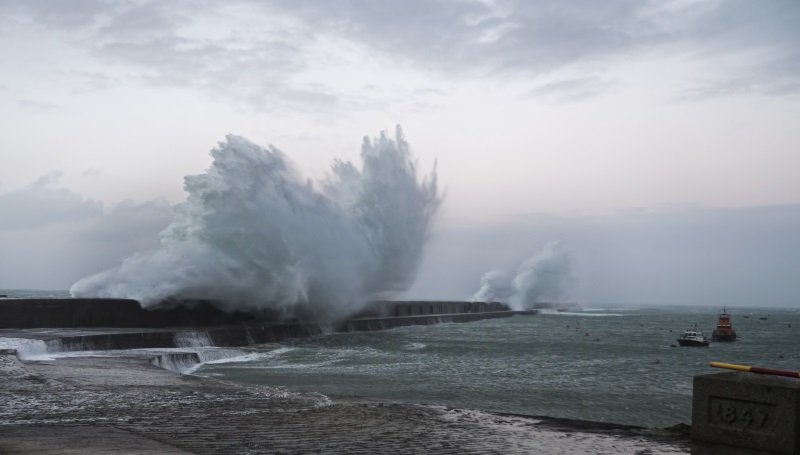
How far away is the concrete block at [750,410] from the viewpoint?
6.27 meters

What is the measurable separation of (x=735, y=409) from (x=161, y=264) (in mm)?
26073

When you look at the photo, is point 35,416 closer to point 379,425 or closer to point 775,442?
point 379,425

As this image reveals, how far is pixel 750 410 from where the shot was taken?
21.4 feet

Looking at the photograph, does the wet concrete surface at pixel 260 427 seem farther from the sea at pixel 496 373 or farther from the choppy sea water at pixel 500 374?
the choppy sea water at pixel 500 374

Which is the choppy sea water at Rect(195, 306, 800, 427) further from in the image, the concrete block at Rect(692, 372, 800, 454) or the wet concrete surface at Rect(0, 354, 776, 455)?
the concrete block at Rect(692, 372, 800, 454)

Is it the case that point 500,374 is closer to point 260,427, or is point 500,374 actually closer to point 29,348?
point 29,348

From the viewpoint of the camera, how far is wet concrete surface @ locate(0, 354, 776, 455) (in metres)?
7.23

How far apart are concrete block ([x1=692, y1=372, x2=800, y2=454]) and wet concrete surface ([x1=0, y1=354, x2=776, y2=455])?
15cm

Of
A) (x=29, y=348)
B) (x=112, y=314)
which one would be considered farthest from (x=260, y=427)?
(x=112, y=314)

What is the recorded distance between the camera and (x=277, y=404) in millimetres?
10258

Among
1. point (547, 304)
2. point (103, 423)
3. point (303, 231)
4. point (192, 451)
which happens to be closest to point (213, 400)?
point (103, 423)

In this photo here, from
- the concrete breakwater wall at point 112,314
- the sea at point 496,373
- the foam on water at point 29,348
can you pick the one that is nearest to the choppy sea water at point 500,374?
the sea at point 496,373

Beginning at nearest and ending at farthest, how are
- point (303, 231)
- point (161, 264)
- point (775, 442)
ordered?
1. point (775, 442)
2. point (161, 264)
3. point (303, 231)

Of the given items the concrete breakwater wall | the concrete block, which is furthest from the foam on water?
the concrete block
